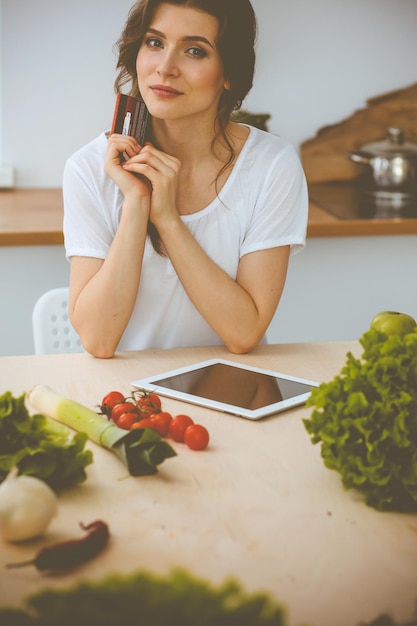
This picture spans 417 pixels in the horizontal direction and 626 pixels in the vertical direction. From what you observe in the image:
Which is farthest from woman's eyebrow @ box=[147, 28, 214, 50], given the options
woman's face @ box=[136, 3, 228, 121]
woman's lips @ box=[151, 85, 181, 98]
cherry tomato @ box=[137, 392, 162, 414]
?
cherry tomato @ box=[137, 392, 162, 414]

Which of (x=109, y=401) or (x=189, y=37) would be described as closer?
(x=109, y=401)

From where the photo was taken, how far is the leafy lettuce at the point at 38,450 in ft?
3.49

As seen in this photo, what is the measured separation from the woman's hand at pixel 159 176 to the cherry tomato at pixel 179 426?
63 centimetres

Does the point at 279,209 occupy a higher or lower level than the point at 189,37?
lower

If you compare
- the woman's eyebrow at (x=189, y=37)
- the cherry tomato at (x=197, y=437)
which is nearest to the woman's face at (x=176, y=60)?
the woman's eyebrow at (x=189, y=37)

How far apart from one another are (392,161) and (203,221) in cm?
134

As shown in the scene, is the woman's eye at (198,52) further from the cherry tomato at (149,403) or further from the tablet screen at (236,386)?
the cherry tomato at (149,403)

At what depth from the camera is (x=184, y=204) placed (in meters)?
1.93

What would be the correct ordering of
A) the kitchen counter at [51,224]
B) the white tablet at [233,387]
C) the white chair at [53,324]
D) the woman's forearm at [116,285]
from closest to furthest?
the white tablet at [233,387], the woman's forearm at [116,285], the white chair at [53,324], the kitchen counter at [51,224]

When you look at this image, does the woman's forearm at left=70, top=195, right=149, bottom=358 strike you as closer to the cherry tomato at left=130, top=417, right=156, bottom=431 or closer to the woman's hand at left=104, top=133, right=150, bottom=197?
the woman's hand at left=104, top=133, right=150, bottom=197

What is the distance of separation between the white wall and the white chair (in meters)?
1.24

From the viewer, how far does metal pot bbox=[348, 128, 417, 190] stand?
304cm

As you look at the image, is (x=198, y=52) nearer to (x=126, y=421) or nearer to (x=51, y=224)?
(x=126, y=421)

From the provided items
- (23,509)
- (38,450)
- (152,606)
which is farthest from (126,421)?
(152,606)
